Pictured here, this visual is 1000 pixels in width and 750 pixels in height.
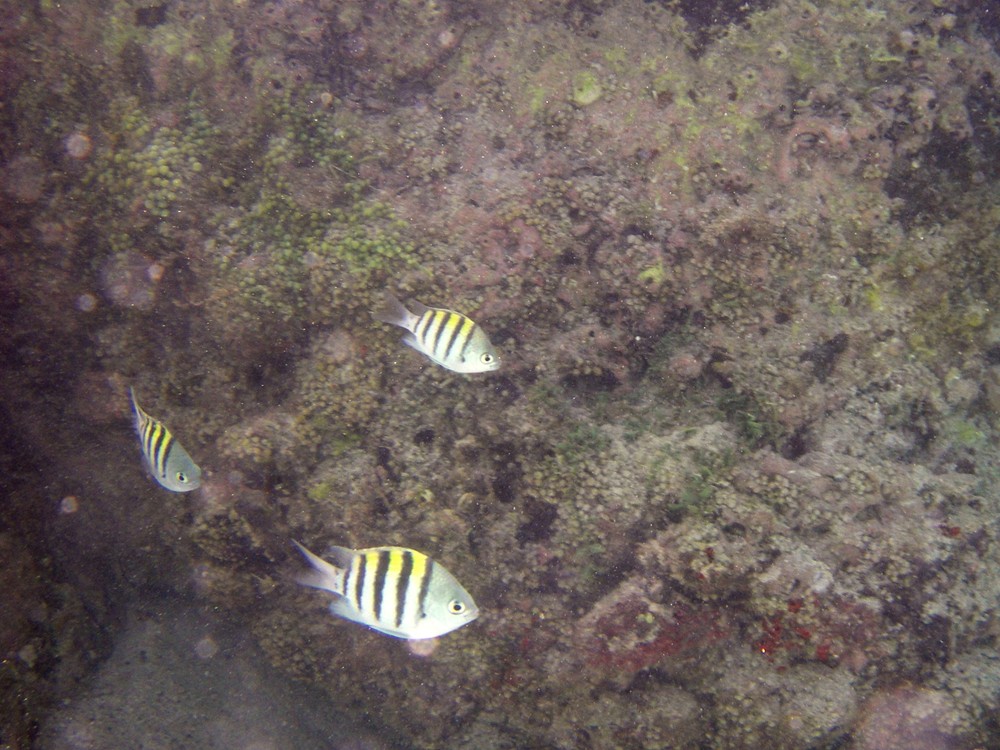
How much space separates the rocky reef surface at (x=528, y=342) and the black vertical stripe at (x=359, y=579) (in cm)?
162

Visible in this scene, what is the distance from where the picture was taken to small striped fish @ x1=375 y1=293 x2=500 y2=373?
3.56 m

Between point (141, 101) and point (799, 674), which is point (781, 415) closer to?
point (799, 674)

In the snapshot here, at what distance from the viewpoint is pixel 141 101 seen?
16.0 ft

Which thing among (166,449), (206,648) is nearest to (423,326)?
(166,449)

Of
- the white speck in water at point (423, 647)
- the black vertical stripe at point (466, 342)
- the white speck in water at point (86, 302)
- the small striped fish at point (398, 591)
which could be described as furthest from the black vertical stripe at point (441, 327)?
the white speck in water at point (86, 302)

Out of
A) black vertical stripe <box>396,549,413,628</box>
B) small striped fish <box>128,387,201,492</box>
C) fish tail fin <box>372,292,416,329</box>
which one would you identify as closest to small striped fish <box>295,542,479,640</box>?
black vertical stripe <box>396,549,413,628</box>

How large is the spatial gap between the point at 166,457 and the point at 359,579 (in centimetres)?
195

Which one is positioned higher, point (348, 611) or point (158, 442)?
point (348, 611)

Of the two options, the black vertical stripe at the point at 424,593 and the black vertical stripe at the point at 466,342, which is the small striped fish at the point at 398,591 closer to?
the black vertical stripe at the point at 424,593

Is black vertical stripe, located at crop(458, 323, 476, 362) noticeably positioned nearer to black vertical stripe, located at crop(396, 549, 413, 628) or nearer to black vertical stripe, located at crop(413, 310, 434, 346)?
black vertical stripe, located at crop(413, 310, 434, 346)

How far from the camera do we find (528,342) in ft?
15.1

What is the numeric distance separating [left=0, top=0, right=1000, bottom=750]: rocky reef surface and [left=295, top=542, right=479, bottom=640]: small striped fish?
153 centimetres

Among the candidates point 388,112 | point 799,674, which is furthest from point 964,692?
point 388,112

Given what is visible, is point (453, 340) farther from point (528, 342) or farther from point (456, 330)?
point (528, 342)
